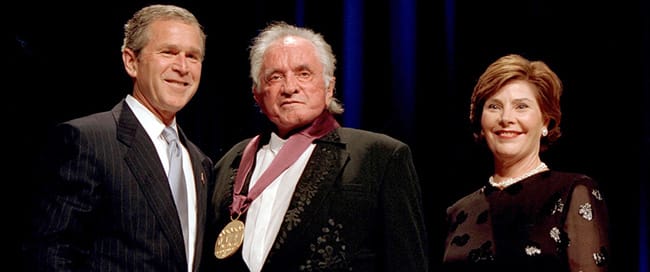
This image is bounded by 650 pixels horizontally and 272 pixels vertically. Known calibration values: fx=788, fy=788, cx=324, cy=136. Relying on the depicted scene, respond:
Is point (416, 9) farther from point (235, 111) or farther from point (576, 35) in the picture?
point (235, 111)

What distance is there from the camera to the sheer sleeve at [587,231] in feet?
7.62

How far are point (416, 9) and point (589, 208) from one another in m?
1.28

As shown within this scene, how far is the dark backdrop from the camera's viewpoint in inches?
110

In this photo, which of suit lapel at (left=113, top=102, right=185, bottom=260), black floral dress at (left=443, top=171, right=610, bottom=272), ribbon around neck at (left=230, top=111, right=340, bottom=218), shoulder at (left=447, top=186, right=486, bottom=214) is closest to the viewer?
suit lapel at (left=113, top=102, right=185, bottom=260)

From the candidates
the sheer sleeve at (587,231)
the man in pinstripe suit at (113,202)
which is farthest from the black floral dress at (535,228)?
the man in pinstripe suit at (113,202)

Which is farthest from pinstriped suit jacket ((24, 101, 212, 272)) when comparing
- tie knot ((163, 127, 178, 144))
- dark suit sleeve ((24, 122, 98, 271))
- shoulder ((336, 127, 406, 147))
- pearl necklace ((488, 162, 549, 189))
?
pearl necklace ((488, 162, 549, 189))

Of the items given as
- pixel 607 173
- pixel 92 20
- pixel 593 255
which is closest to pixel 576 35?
pixel 607 173

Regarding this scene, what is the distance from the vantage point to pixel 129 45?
2.53 metres

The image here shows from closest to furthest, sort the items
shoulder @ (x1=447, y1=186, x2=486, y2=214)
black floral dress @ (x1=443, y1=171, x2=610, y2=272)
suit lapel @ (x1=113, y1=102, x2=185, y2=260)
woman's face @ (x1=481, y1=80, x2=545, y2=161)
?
suit lapel @ (x1=113, y1=102, x2=185, y2=260) < black floral dress @ (x1=443, y1=171, x2=610, y2=272) < woman's face @ (x1=481, y1=80, x2=545, y2=161) < shoulder @ (x1=447, y1=186, x2=486, y2=214)

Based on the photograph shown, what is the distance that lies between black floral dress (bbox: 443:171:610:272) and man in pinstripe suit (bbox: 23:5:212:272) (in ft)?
2.93

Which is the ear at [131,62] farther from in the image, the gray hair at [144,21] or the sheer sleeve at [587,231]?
the sheer sleeve at [587,231]

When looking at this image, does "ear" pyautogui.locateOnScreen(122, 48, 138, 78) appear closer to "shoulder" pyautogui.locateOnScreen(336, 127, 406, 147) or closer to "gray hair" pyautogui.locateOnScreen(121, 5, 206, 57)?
"gray hair" pyautogui.locateOnScreen(121, 5, 206, 57)

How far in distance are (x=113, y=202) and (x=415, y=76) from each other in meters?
1.52

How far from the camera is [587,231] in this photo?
2.33m
